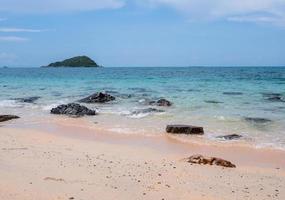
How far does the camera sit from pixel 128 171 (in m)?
8.23

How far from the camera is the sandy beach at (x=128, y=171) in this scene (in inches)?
273

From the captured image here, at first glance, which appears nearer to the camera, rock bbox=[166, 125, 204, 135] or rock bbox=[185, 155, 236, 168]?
rock bbox=[185, 155, 236, 168]

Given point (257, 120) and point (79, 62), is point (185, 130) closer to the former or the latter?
point (257, 120)

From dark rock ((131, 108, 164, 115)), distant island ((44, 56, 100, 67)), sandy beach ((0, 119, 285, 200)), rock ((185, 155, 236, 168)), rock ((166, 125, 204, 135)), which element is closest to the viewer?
sandy beach ((0, 119, 285, 200))

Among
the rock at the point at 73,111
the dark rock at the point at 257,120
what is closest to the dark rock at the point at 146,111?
the rock at the point at 73,111

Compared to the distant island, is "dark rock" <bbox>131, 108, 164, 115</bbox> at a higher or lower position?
lower

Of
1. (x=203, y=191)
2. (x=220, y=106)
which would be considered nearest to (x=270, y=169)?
(x=203, y=191)

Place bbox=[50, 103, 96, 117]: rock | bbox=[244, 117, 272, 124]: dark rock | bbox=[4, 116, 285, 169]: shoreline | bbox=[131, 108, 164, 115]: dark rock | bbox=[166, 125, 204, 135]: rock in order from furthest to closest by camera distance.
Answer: bbox=[131, 108, 164, 115]: dark rock → bbox=[50, 103, 96, 117]: rock → bbox=[244, 117, 272, 124]: dark rock → bbox=[166, 125, 204, 135]: rock → bbox=[4, 116, 285, 169]: shoreline

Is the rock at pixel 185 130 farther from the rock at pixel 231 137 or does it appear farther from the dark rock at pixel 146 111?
the dark rock at pixel 146 111

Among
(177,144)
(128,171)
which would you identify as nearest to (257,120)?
(177,144)

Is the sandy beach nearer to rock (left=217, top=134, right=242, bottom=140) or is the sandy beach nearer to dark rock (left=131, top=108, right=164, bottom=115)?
rock (left=217, top=134, right=242, bottom=140)

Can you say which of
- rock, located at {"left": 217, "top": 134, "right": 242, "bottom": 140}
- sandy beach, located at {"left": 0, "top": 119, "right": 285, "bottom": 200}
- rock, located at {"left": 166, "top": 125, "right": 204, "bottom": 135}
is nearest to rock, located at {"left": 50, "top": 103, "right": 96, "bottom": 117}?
rock, located at {"left": 166, "top": 125, "right": 204, "bottom": 135}

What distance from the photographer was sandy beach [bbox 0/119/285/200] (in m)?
6.93

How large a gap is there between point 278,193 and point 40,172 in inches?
155
